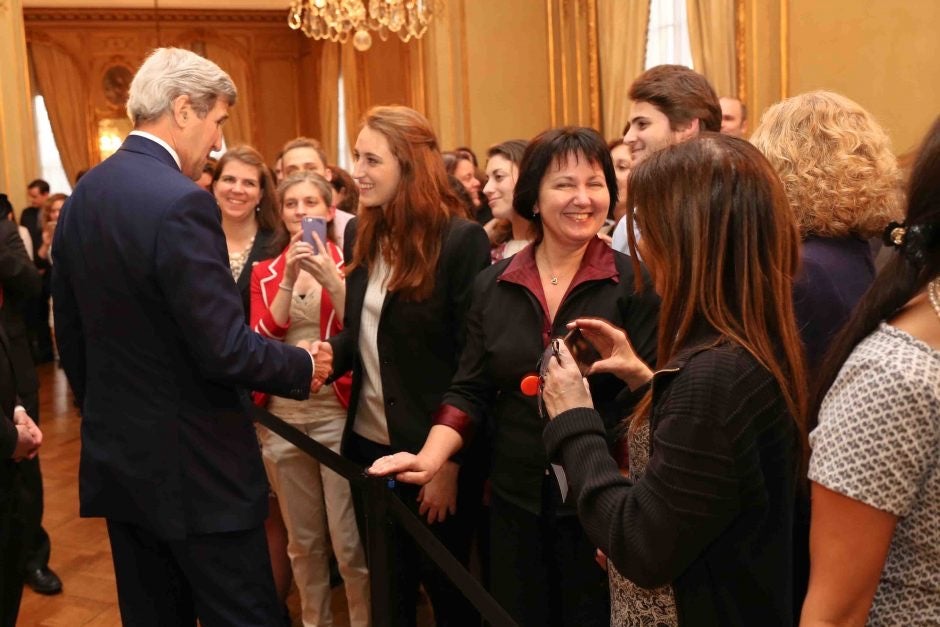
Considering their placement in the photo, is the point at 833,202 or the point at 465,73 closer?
the point at 833,202

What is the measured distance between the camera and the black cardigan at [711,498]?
4.41 ft

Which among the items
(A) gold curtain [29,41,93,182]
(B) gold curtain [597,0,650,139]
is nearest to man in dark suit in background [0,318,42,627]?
(B) gold curtain [597,0,650,139]

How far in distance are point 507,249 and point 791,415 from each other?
7.72 feet

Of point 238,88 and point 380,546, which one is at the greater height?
point 238,88

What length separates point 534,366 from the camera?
2.30 meters

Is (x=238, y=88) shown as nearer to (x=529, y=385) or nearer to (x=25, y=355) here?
(x=25, y=355)

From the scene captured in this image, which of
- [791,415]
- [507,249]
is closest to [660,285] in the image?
[791,415]

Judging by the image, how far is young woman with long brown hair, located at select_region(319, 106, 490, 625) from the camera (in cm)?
277

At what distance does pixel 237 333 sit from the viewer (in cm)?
214

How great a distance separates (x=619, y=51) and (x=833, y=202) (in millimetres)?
6308

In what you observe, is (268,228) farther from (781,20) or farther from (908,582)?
(781,20)

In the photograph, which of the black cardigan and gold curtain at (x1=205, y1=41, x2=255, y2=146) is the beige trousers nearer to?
the black cardigan

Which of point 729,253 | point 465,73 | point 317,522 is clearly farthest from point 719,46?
point 729,253

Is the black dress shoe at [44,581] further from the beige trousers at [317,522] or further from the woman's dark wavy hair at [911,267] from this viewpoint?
the woman's dark wavy hair at [911,267]
